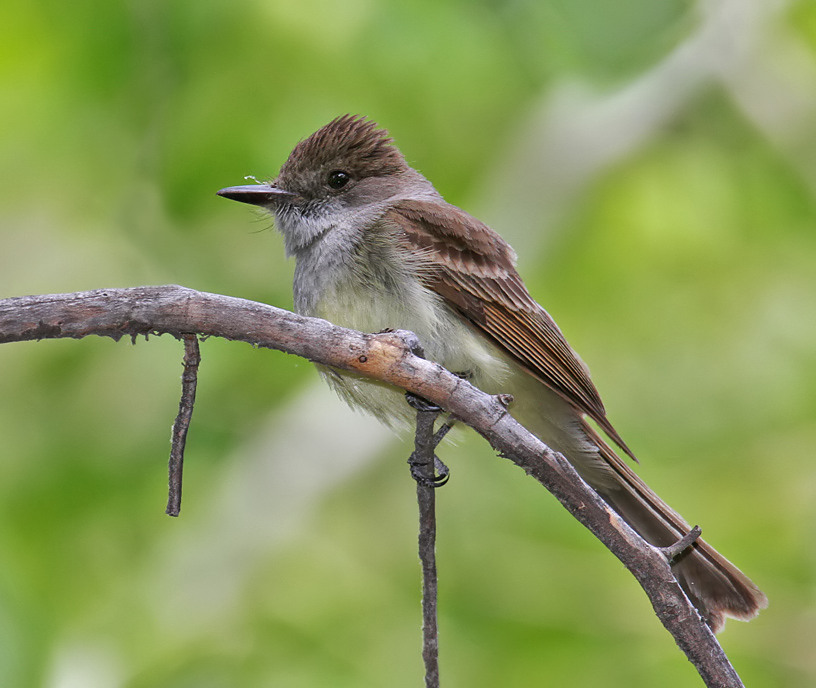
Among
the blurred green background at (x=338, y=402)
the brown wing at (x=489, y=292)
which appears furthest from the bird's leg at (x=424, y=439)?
the blurred green background at (x=338, y=402)

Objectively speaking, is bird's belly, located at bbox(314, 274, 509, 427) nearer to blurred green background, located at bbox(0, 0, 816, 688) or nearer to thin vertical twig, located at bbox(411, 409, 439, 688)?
thin vertical twig, located at bbox(411, 409, 439, 688)

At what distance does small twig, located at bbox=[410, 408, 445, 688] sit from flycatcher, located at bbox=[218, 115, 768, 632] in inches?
28.0

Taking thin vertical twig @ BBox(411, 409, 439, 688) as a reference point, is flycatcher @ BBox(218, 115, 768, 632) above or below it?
above

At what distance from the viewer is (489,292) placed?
12.5 feet

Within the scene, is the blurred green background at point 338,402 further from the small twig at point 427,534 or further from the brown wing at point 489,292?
the small twig at point 427,534

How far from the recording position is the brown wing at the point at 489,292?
366 centimetres

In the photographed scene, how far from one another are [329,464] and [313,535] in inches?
18.3

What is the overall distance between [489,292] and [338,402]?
1.86 m

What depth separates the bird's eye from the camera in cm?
417

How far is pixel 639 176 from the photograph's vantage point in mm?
6207

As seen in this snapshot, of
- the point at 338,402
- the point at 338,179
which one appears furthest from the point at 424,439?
the point at 338,402

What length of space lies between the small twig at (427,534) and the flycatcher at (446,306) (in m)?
0.71

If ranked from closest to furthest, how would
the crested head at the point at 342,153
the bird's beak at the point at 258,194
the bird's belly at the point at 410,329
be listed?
the bird's belly at the point at 410,329 → the bird's beak at the point at 258,194 → the crested head at the point at 342,153


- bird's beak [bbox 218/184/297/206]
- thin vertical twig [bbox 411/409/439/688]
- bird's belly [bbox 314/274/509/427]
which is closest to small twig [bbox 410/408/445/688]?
thin vertical twig [bbox 411/409/439/688]
